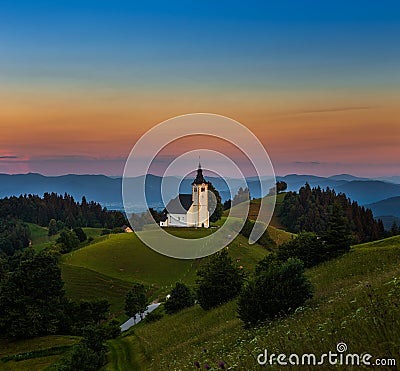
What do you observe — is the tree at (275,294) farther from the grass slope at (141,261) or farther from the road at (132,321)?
the grass slope at (141,261)

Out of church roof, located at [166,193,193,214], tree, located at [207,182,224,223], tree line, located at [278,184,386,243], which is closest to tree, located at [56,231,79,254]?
church roof, located at [166,193,193,214]

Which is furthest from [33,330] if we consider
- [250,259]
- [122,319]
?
[250,259]

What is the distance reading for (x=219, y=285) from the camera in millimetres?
38844

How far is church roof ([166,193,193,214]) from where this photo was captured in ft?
531

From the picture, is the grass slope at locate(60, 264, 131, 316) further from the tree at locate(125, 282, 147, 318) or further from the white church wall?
the white church wall

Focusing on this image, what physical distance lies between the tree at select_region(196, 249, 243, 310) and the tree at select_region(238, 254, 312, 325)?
17761mm

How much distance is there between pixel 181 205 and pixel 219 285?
409ft

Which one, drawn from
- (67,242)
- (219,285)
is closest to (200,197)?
(67,242)

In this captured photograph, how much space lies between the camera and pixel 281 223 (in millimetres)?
193625

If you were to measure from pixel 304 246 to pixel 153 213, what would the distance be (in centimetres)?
14878

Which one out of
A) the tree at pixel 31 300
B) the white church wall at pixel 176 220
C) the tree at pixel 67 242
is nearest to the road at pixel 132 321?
the tree at pixel 31 300

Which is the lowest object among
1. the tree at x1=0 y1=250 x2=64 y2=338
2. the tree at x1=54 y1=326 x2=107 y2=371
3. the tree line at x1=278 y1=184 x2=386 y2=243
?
the tree at x1=54 y1=326 x2=107 y2=371

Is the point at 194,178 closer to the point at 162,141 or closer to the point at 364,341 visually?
the point at 162,141

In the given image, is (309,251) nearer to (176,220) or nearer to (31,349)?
(31,349)
